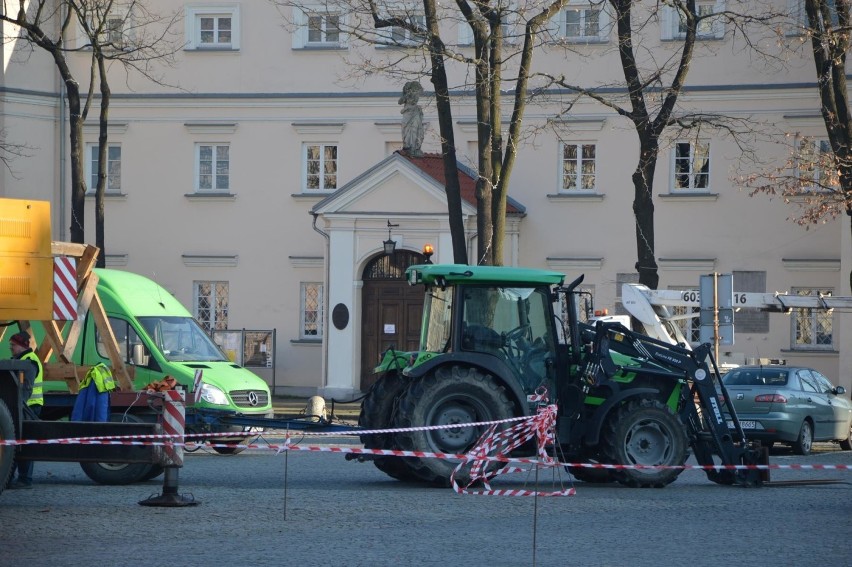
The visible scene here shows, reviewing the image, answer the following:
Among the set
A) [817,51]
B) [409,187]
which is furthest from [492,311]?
[409,187]

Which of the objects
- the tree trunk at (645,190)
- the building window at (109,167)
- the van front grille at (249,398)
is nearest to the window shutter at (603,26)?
the tree trunk at (645,190)

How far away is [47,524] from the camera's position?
12094 mm

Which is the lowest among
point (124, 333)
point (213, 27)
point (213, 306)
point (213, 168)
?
point (124, 333)

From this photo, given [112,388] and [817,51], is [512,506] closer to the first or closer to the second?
[112,388]

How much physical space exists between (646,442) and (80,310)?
22.2 ft

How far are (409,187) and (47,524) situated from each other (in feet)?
73.9

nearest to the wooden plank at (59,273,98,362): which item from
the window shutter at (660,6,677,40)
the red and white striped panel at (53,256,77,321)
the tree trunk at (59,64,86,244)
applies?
the red and white striped panel at (53,256,77,321)

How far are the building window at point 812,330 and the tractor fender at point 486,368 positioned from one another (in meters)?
20.7

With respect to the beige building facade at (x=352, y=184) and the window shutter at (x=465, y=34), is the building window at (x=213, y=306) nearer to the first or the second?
the beige building facade at (x=352, y=184)

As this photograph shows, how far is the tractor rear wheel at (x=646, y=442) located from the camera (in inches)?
596

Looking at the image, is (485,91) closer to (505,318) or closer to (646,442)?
(505,318)

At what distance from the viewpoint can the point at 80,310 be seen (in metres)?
16.4

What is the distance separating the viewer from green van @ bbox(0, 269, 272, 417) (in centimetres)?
1855

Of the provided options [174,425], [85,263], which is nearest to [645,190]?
[85,263]
